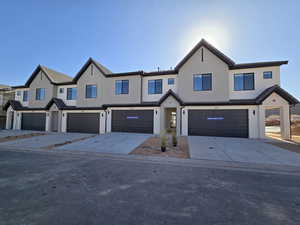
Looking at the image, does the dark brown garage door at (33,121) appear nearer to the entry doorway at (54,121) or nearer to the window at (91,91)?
the entry doorway at (54,121)

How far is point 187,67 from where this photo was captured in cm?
1470

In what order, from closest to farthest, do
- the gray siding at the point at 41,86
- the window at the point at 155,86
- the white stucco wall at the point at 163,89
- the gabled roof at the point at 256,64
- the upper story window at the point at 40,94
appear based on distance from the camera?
the gabled roof at the point at 256,64, the white stucco wall at the point at 163,89, the window at the point at 155,86, the gray siding at the point at 41,86, the upper story window at the point at 40,94

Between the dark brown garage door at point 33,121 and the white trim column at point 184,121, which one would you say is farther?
the dark brown garage door at point 33,121

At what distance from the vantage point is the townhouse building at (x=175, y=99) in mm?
13000

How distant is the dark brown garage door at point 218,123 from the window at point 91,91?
1208 cm

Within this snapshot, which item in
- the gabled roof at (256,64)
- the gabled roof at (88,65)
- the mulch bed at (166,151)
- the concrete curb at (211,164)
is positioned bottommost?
the concrete curb at (211,164)

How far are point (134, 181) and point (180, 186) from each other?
148 centimetres

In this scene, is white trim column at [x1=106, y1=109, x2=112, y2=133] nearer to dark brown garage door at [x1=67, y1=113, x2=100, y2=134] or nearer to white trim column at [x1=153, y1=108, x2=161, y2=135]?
dark brown garage door at [x1=67, y1=113, x2=100, y2=134]

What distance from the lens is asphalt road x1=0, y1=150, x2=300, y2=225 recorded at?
2.75 metres

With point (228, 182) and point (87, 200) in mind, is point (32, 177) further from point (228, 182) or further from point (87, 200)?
point (228, 182)

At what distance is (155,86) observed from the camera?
16000mm

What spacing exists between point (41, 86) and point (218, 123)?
23.9m

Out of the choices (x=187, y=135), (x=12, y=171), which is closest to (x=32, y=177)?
(x=12, y=171)

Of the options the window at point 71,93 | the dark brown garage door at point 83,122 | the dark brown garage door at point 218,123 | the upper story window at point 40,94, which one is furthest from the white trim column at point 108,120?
the upper story window at point 40,94
